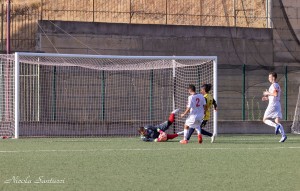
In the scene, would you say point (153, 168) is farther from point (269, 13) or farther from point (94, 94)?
point (269, 13)

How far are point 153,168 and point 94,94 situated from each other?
1333 cm

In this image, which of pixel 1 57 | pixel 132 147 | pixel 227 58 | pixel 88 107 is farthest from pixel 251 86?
pixel 132 147

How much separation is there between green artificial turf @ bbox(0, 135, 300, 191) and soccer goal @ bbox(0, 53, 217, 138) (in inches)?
245

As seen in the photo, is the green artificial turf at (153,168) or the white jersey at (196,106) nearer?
the green artificial turf at (153,168)

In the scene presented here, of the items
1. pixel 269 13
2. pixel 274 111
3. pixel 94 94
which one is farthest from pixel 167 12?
pixel 274 111

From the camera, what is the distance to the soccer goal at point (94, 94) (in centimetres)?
2197

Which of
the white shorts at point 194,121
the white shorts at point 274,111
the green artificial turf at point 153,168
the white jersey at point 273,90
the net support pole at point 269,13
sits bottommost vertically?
the green artificial turf at point 153,168

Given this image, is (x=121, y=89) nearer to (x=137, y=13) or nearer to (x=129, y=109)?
(x=129, y=109)

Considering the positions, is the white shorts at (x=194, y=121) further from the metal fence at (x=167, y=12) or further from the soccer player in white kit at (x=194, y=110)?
the metal fence at (x=167, y=12)

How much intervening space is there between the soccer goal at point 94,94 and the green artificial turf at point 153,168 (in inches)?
245

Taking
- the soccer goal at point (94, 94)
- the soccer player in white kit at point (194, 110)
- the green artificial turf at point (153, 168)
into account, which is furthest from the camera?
the soccer goal at point (94, 94)

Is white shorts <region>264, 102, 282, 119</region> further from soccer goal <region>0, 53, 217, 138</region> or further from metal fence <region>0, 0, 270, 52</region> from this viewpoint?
metal fence <region>0, 0, 270, 52</region>

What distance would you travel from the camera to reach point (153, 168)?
37.7 ft

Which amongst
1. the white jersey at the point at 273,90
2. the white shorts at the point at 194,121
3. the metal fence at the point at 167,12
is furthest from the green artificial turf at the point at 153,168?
the metal fence at the point at 167,12
